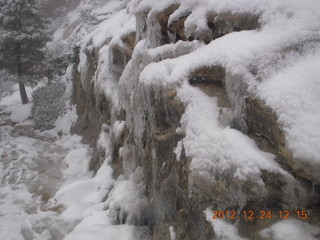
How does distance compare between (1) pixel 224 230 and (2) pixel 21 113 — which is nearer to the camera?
(1) pixel 224 230

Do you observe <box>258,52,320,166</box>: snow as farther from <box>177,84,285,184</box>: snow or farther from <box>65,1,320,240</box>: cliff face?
<box>177,84,285,184</box>: snow

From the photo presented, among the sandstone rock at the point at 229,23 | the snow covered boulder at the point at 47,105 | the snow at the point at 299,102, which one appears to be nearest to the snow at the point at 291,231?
the snow at the point at 299,102

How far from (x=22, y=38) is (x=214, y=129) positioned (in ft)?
42.1

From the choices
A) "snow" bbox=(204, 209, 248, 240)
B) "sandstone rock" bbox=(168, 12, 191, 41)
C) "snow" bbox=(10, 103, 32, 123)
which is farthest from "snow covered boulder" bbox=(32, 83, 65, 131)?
"snow" bbox=(204, 209, 248, 240)

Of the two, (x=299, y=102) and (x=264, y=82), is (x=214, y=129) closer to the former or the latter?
(x=264, y=82)

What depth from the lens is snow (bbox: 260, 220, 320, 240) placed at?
1.99 m

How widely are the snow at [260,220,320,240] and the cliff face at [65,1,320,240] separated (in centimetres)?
5

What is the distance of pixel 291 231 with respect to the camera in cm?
205

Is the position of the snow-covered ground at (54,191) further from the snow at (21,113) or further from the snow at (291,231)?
the snow at (291,231)

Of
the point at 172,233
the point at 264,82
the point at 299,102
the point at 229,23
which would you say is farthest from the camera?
the point at 229,23

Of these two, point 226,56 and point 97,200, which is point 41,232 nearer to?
point 97,200

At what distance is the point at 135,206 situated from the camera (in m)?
4.45

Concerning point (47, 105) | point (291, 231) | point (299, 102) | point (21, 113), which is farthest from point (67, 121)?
point (291, 231)
